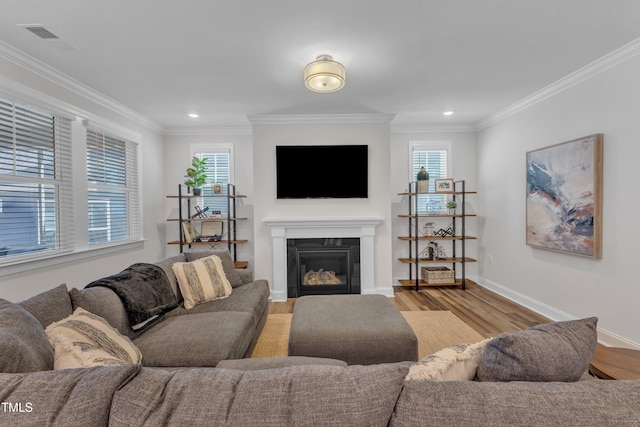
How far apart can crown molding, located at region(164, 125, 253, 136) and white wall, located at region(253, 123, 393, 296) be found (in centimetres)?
61

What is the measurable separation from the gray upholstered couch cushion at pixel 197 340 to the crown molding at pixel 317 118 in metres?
2.73

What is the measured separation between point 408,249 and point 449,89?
243 centimetres

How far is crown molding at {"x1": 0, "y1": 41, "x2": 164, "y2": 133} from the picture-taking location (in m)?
2.32

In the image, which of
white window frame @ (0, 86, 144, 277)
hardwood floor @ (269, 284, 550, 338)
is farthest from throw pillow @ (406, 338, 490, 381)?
white window frame @ (0, 86, 144, 277)

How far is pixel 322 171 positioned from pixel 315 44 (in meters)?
1.96

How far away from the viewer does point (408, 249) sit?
4684 mm

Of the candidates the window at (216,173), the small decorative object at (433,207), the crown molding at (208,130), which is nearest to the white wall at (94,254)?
the crown molding at (208,130)

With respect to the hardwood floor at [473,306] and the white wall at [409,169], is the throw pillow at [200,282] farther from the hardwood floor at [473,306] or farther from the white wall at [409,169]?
the white wall at [409,169]

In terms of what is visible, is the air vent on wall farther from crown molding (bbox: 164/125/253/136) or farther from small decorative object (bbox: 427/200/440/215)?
small decorative object (bbox: 427/200/440/215)

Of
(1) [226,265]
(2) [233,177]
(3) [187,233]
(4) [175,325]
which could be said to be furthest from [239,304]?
(2) [233,177]

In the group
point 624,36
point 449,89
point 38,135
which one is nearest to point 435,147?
point 449,89

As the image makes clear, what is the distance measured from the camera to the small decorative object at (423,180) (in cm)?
437

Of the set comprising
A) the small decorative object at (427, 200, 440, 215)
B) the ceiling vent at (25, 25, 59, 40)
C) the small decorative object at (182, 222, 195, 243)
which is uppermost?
the ceiling vent at (25, 25, 59, 40)

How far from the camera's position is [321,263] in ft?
13.8
